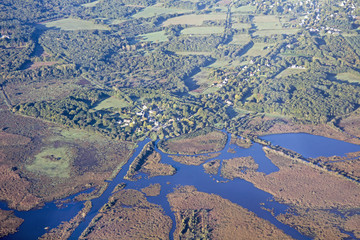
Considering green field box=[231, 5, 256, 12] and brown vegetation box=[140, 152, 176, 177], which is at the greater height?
green field box=[231, 5, 256, 12]

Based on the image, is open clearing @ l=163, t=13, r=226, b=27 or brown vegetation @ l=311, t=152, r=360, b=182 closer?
brown vegetation @ l=311, t=152, r=360, b=182

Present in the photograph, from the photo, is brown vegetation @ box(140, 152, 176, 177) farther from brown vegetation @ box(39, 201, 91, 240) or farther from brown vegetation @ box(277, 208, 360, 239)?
brown vegetation @ box(277, 208, 360, 239)

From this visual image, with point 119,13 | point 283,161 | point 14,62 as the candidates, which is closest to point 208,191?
point 283,161

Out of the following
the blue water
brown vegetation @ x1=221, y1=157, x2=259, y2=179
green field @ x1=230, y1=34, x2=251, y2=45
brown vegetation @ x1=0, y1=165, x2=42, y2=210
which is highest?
green field @ x1=230, y1=34, x2=251, y2=45

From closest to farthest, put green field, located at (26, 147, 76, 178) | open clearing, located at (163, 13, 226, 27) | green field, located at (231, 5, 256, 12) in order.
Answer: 1. green field, located at (26, 147, 76, 178)
2. open clearing, located at (163, 13, 226, 27)
3. green field, located at (231, 5, 256, 12)

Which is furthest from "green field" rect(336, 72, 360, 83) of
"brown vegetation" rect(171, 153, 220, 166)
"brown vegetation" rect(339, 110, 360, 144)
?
"brown vegetation" rect(171, 153, 220, 166)

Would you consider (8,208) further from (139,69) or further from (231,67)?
(231,67)
